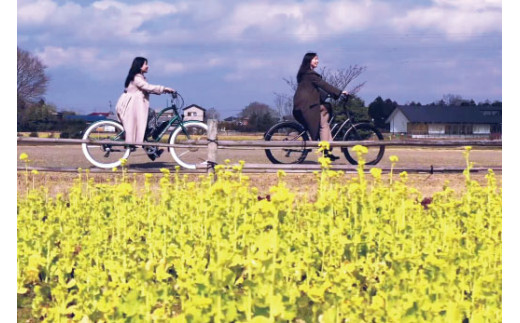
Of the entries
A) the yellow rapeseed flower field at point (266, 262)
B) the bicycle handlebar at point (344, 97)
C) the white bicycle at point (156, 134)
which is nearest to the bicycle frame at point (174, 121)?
the white bicycle at point (156, 134)

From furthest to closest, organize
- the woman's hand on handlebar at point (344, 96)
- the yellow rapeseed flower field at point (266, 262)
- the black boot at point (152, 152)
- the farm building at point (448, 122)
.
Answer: the black boot at point (152, 152) → the woman's hand on handlebar at point (344, 96) → the farm building at point (448, 122) → the yellow rapeseed flower field at point (266, 262)

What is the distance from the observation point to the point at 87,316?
311cm

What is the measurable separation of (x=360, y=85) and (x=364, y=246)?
22.5 meters

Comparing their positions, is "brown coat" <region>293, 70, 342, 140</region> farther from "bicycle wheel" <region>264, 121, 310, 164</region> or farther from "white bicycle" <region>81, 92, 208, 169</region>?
"white bicycle" <region>81, 92, 208, 169</region>

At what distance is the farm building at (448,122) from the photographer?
8.73 m

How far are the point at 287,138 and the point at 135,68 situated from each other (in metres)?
2.54

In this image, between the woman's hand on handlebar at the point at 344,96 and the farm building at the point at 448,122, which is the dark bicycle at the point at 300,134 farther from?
the farm building at the point at 448,122

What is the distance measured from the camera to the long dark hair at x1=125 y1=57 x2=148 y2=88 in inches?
372

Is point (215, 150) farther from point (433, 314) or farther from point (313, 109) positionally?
point (433, 314)

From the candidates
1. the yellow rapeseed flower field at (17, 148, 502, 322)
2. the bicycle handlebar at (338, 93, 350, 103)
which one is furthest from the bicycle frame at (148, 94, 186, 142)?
the yellow rapeseed flower field at (17, 148, 502, 322)

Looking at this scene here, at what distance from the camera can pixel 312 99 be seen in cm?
975

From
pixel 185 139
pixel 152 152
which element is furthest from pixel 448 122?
pixel 152 152

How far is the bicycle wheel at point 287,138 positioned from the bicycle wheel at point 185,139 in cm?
99

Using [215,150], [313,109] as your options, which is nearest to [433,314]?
[215,150]
